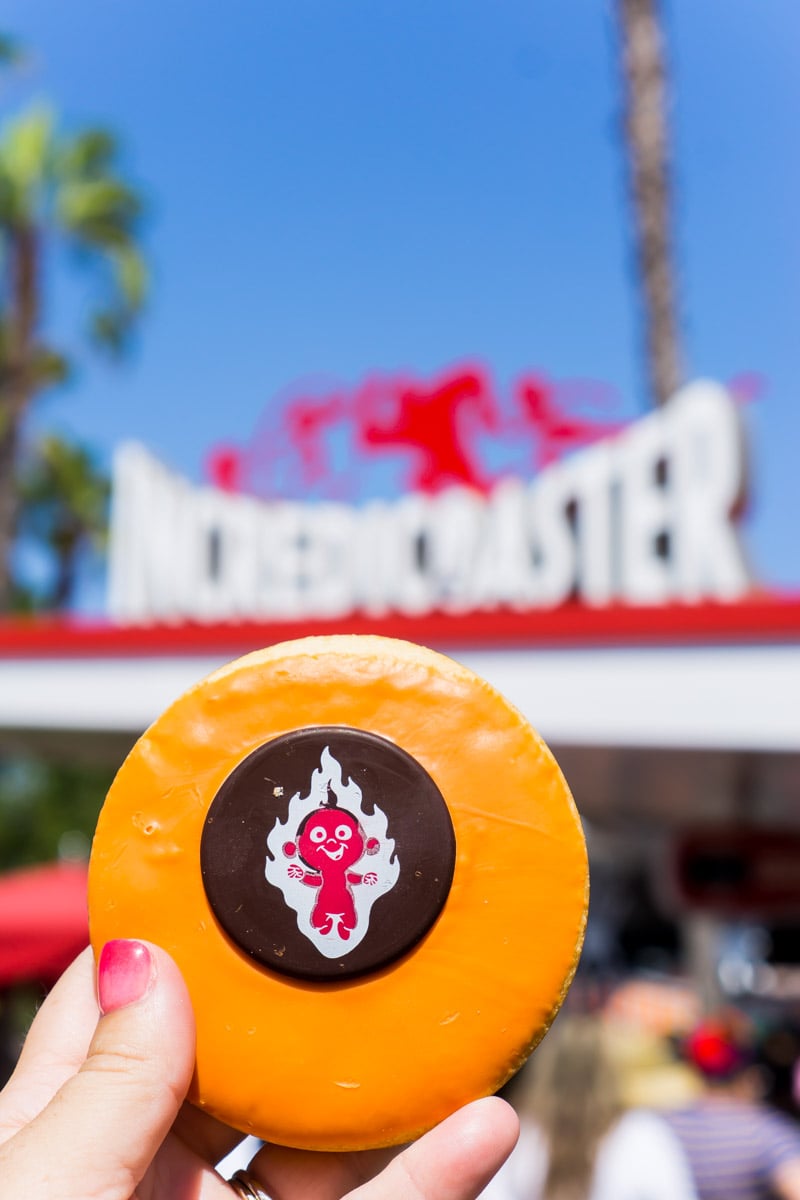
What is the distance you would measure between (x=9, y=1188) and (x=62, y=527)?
17066 mm

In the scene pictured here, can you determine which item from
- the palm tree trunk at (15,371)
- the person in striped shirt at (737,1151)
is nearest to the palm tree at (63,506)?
the palm tree trunk at (15,371)

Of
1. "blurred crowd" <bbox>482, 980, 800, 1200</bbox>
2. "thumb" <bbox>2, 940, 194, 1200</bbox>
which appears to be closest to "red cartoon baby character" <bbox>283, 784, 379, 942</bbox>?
"thumb" <bbox>2, 940, 194, 1200</bbox>

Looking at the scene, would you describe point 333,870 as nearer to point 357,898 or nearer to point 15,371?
point 357,898

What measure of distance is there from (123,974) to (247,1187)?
372 mm

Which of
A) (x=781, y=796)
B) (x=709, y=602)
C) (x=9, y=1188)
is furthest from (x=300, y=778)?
(x=781, y=796)

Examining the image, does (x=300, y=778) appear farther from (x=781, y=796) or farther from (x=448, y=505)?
(x=781, y=796)

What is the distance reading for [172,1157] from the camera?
4.72ft

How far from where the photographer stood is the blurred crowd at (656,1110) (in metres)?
3.49

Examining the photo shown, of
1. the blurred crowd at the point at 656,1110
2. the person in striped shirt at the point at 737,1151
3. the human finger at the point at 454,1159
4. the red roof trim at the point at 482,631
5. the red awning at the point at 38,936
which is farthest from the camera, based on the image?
the red awning at the point at 38,936

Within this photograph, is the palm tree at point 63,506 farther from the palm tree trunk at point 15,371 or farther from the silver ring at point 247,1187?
the silver ring at point 247,1187

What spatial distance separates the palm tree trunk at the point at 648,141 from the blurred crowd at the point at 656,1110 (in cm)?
651

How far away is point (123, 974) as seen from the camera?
1.32 meters

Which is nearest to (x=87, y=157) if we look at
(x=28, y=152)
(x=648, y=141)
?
(x=28, y=152)

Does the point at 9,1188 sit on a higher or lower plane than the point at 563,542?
lower
